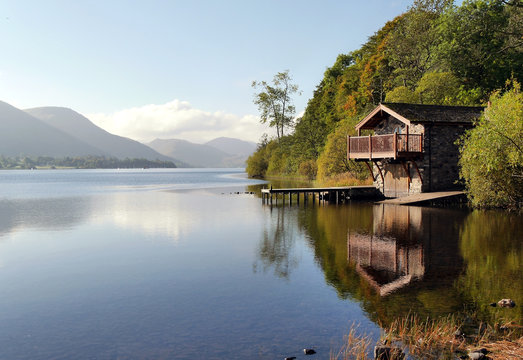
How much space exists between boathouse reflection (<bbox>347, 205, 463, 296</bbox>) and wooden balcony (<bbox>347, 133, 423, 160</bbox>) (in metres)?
8.37

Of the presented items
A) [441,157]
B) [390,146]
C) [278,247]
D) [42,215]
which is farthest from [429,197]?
[42,215]

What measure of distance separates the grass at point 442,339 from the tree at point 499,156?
17.4m

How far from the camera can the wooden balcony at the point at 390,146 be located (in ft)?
115

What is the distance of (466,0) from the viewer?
5700cm

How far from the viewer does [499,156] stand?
25797 millimetres

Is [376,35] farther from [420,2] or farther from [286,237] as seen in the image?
[286,237]

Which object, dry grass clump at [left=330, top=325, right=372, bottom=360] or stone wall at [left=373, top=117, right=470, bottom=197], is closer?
dry grass clump at [left=330, top=325, right=372, bottom=360]

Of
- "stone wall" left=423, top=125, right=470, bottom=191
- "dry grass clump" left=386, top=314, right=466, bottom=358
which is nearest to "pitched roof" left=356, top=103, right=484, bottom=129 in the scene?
"stone wall" left=423, top=125, right=470, bottom=191

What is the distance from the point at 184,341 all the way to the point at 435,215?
936 inches

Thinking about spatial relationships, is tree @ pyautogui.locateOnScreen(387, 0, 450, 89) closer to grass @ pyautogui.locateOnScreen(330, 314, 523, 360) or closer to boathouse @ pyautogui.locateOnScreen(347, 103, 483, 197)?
boathouse @ pyautogui.locateOnScreen(347, 103, 483, 197)

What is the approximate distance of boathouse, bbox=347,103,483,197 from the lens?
35500 millimetres

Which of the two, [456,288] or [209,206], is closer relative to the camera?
[456,288]

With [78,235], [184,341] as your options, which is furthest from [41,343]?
[78,235]

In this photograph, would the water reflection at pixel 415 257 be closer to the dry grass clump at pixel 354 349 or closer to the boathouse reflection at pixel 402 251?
the boathouse reflection at pixel 402 251
